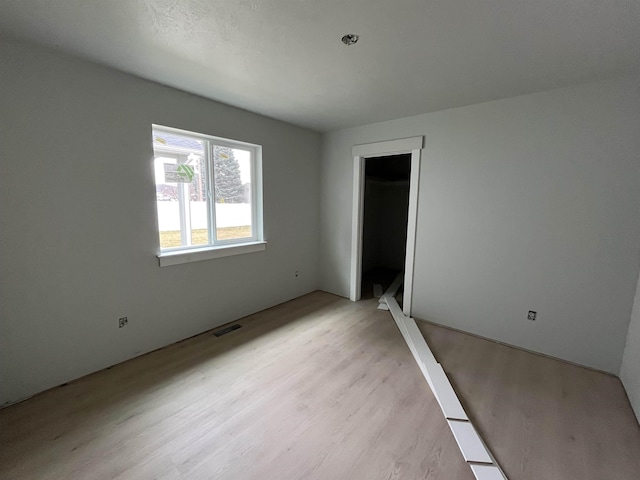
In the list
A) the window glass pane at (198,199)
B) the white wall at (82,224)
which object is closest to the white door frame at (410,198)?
the white wall at (82,224)

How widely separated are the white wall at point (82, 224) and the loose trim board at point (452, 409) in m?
2.22

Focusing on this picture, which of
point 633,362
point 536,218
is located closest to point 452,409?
point 633,362

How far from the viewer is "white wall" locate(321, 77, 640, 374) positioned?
2.23 m

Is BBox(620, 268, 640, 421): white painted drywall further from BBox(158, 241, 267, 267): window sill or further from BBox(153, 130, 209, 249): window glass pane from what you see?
BBox(153, 130, 209, 249): window glass pane

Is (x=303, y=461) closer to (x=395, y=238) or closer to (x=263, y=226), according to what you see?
(x=263, y=226)

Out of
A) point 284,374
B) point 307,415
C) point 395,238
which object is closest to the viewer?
point 307,415

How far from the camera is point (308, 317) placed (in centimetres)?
343

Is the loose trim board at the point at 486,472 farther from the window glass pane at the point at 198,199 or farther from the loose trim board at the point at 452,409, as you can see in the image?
the window glass pane at the point at 198,199

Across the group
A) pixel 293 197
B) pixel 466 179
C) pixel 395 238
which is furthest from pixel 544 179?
pixel 395 238

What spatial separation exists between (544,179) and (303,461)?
297 centimetres

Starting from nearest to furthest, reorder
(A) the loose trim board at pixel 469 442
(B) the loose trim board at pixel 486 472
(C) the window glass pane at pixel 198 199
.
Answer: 1. (B) the loose trim board at pixel 486 472
2. (A) the loose trim board at pixel 469 442
3. (C) the window glass pane at pixel 198 199

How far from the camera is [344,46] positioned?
1775 mm

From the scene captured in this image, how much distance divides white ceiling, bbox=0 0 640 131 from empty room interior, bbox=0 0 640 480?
0.06 feet

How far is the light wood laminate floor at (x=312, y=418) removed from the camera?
1.48 meters
